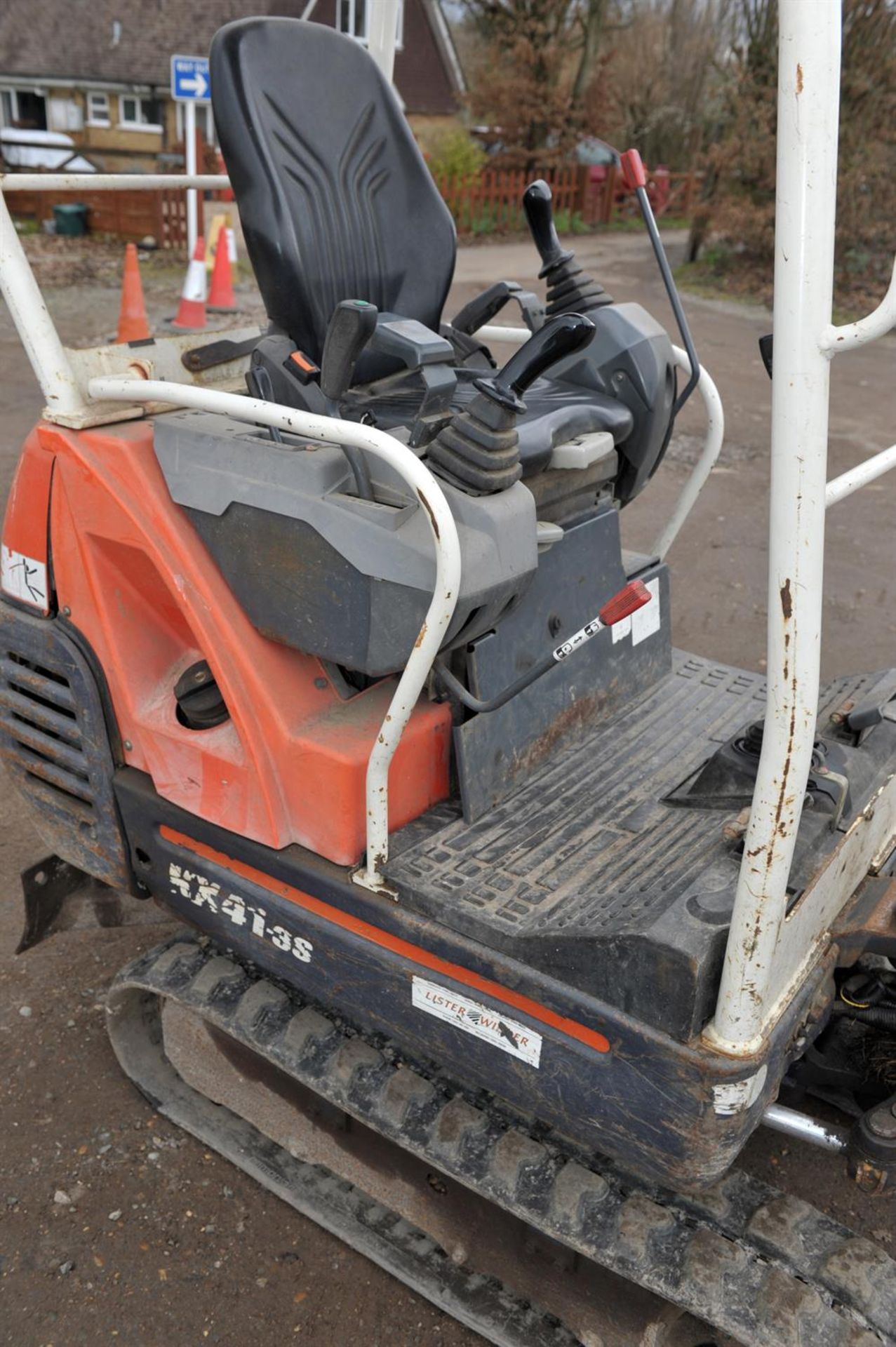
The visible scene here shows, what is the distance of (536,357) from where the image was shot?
1.80 metres

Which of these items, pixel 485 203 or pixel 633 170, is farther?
pixel 485 203

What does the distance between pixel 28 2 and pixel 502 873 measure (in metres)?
27.6

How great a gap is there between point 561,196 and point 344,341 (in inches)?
720

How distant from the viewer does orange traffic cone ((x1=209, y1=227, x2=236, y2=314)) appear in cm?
917

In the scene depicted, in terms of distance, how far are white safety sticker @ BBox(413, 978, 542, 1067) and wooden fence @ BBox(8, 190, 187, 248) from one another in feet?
36.8

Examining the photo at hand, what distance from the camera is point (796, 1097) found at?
248cm

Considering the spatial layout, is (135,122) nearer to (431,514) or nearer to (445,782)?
(445,782)

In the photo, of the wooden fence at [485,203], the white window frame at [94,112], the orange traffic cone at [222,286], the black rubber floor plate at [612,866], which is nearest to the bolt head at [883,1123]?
the black rubber floor plate at [612,866]

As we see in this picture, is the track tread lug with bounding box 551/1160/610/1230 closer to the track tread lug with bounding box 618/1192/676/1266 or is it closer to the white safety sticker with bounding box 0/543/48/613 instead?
the track tread lug with bounding box 618/1192/676/1266

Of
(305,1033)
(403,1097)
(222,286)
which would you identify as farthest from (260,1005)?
(222,286)

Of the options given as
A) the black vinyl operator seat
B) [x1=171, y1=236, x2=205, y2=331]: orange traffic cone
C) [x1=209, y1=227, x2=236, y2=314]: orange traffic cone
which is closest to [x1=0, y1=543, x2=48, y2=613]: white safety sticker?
the black vinyl operator seat

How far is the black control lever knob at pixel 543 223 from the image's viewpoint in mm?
2566

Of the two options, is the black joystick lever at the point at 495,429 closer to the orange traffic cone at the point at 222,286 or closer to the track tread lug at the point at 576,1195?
the track tread lug at the point at 576,1195

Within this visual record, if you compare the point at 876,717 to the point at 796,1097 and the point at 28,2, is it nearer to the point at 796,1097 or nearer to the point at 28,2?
the point at 796,1097
